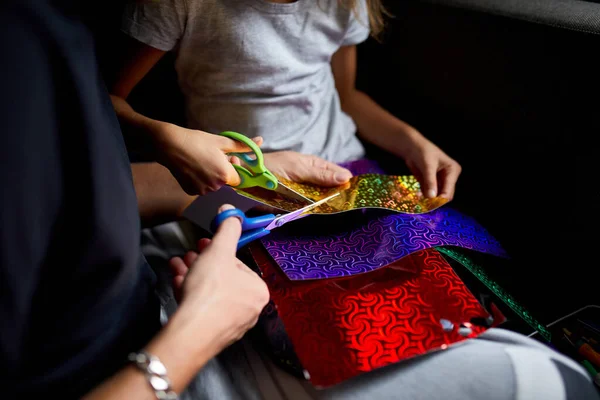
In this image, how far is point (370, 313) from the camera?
443 mm

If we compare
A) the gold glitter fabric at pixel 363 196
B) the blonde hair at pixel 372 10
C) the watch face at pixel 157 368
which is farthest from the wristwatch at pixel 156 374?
the blonde hair at pixel 372 10

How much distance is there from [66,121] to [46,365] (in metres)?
0.18

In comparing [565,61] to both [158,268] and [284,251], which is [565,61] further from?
[158,268]

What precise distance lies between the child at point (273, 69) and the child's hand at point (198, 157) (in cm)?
10

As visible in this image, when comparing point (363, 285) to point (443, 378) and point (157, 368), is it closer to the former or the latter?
point (443, 378)

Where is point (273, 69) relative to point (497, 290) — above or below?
above

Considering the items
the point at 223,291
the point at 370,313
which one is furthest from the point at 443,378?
the point at 223,291

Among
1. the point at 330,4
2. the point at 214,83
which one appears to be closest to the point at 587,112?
the point at 330,4

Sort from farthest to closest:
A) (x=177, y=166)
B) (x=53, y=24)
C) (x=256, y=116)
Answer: (x=256, y=116) < (x=177, y=166) < (x=53, y=24)

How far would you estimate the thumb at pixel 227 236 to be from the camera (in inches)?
16.4

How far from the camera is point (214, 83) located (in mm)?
593

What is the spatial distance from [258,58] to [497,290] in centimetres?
41

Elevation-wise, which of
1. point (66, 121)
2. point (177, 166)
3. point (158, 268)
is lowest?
point (158, 268)

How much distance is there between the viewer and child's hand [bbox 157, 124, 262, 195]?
0.47 metres
